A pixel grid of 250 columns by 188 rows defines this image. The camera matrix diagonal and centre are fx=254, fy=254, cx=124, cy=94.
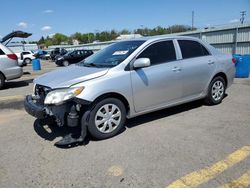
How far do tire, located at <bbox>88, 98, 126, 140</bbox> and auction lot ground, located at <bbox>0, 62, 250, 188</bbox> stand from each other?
5.7 inches

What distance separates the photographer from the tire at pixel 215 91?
229 inches

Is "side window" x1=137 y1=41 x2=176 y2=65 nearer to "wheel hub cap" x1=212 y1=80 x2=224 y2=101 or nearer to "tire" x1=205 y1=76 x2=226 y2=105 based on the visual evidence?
"tire" x1=205 y1=76 x2=226 y2=105

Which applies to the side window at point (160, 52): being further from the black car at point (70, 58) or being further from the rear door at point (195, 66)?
the black car at point (70, 58)

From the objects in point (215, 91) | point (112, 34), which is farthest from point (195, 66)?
point (112, 34)

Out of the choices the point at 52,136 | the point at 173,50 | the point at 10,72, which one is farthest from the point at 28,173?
the point at 10,72

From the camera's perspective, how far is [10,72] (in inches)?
388

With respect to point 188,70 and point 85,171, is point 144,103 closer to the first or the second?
point 188,70

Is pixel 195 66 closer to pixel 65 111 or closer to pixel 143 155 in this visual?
pixel 143 155

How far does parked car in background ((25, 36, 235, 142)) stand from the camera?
393 cm

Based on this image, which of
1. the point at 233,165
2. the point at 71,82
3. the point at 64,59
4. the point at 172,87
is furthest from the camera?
the point at 64,59

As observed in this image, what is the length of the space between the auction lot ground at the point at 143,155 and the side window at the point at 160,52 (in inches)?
47.6

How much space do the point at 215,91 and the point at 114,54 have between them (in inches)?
103

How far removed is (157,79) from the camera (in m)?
4.66

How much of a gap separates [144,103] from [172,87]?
2.35 ft
